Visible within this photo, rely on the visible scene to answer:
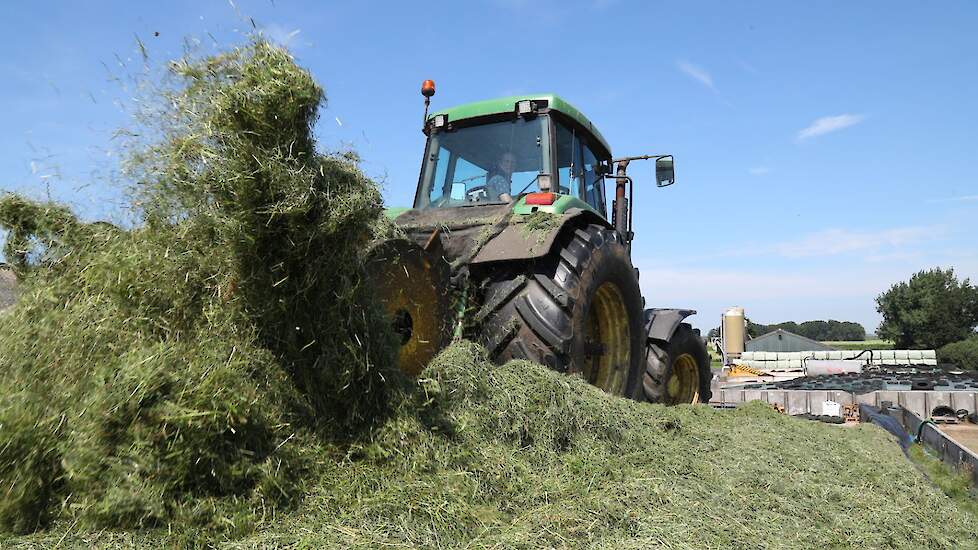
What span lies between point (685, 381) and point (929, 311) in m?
41.8

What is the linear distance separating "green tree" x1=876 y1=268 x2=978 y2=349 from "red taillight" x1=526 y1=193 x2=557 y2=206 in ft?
137

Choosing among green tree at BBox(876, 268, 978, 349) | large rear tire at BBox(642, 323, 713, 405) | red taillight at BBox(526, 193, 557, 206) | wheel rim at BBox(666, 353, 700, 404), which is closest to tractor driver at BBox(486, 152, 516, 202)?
red taillight at BBox(526, 193, 557, 206)

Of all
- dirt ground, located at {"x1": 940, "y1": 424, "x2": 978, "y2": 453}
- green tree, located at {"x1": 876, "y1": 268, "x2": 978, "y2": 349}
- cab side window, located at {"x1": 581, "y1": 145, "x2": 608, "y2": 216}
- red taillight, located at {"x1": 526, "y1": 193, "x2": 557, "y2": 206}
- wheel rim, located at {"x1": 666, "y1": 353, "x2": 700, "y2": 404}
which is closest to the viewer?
red taillight, located at {"x1": 526, "y1": 193, "x2": 557, "y2": 206}

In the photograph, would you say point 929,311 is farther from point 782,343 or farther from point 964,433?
point 964,433

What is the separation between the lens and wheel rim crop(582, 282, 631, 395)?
4930 mm

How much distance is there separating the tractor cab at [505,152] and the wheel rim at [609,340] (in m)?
0.91

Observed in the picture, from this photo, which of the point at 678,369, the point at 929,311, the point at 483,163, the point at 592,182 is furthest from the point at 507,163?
the point at 929,311

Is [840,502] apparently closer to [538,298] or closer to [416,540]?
[538,298]

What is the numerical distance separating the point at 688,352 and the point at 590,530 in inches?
182

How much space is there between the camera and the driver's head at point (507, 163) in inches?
204

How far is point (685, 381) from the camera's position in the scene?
22.8 ft

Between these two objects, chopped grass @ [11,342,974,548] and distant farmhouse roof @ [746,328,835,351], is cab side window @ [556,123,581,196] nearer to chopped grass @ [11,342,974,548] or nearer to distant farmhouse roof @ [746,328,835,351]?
chopped grass @ [11,342,974,548]

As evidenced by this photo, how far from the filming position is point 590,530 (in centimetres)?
230

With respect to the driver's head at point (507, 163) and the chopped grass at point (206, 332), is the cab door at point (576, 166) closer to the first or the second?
the driver's head at point (507, 163)
